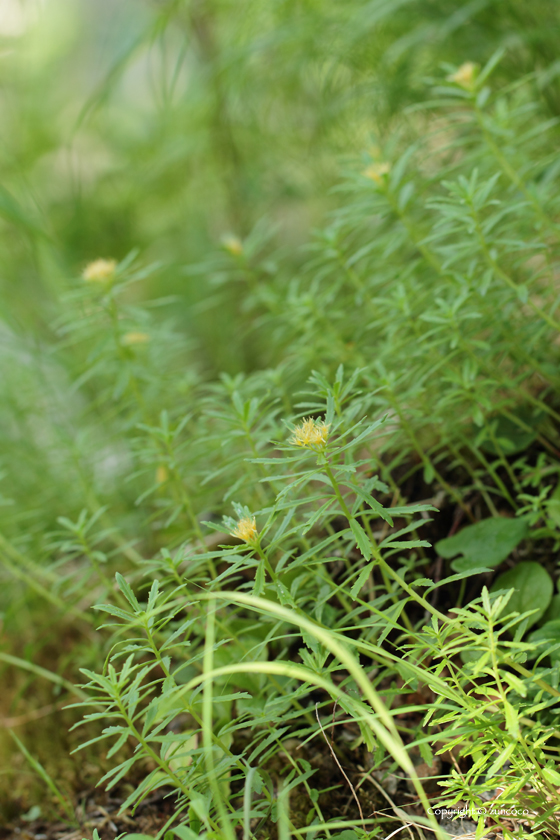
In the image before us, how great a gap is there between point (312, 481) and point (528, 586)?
0.60 meters

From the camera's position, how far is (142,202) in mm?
2773

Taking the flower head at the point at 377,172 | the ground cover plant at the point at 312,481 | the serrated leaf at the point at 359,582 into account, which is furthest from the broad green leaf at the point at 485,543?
the flower head at the point at 377,172

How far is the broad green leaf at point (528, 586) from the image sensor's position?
0.91m

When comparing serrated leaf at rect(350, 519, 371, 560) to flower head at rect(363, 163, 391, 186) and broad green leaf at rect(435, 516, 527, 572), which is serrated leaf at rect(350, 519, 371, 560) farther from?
flower head at rect(363, 163, 391, 186)

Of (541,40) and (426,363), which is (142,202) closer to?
(541,40)

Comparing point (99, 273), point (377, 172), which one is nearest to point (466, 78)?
point (377, 172)

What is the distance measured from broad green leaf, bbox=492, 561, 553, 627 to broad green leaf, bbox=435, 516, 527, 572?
3 centimetres

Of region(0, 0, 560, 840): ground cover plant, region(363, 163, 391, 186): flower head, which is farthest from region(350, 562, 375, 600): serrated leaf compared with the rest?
region(363, 163, 391, 186): flower head

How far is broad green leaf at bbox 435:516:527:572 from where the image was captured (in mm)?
965

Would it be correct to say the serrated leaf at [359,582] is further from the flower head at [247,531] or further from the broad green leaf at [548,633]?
the broad green leaf at [548,633]

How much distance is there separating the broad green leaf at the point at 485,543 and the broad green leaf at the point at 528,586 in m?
0.03

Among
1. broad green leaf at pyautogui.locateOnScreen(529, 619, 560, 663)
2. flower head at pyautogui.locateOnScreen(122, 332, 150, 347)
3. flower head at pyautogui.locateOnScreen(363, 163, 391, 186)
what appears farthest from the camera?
flower head at pyautogui.locateOnScreen(122, 332, 150, 347)

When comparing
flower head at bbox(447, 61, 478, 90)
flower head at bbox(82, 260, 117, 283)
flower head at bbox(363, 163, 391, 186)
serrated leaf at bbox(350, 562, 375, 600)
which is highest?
flower head at bbox(447, 61, 478, 90)

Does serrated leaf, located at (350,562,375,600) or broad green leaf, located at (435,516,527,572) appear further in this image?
broad green leaf, located at (435,516,527,572)
